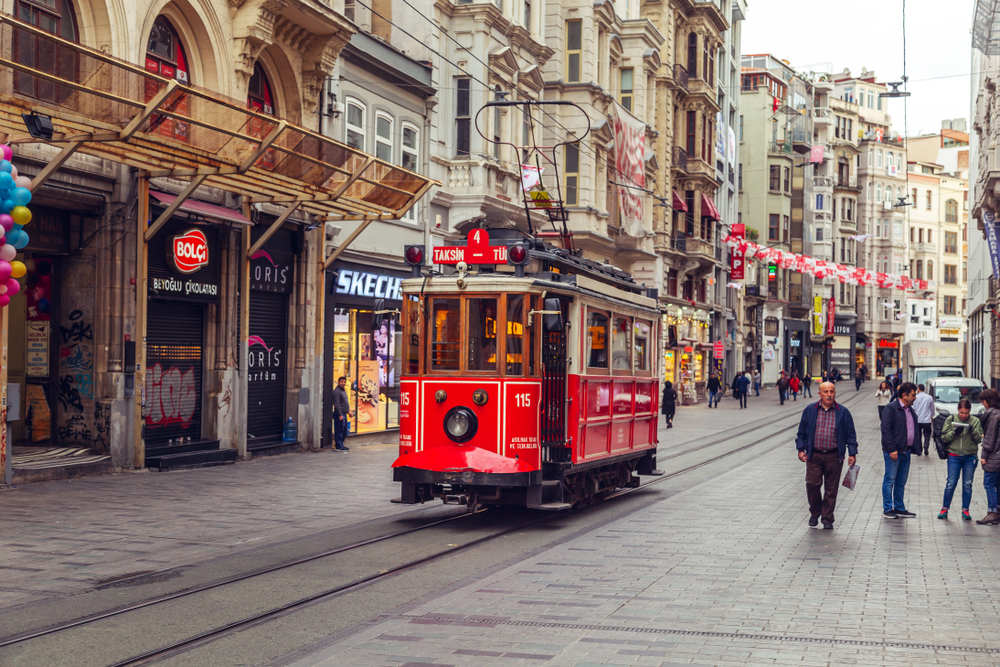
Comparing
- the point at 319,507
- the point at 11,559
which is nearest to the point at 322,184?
the point at 319,507

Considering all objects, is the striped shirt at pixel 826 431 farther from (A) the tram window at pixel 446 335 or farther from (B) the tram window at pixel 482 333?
(A) the tram window at pixel 446 335

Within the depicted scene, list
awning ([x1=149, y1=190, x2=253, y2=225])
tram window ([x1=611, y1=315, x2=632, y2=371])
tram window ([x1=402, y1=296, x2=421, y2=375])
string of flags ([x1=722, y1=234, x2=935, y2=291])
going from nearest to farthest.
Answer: tram window ([x1=402, y1=296, x2=421, y2=375]) < tram window ([x1=611, y1=315, x2=632, y2=371]) < awning ([x1=149, y1=190, x2=253, y2=225]) < string of flags ([x1=722, y1=234, x2=935, y2=291])

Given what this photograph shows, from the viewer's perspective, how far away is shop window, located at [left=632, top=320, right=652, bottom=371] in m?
15.9

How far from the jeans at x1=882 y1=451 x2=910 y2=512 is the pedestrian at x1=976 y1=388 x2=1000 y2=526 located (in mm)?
890

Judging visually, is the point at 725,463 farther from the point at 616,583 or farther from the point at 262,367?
the point at 616,583

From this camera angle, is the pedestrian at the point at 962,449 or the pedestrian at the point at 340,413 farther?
the pedestrian at the point at 340,413

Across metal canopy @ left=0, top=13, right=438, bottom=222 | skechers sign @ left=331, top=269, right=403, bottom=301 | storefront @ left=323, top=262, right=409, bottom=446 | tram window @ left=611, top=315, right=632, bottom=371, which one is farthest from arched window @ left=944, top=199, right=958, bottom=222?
tram window @ left=611, top=315, right=632, bottom=371

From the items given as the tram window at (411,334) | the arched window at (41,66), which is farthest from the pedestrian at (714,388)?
the arched window at (41,66)

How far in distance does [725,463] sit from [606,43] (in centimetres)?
2254

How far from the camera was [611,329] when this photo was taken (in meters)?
14.7

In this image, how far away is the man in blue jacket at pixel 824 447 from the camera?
12570mm

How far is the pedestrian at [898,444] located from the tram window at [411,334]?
5710 millimetres

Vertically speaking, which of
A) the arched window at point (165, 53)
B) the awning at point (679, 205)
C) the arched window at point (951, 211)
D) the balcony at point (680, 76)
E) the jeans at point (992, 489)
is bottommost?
the jeans at point (992, 489)

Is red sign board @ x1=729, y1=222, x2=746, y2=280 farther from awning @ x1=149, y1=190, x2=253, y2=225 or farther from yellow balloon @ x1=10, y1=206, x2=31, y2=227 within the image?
yellow balloon @ x1=10, y1=206, x2=31, y2=227
